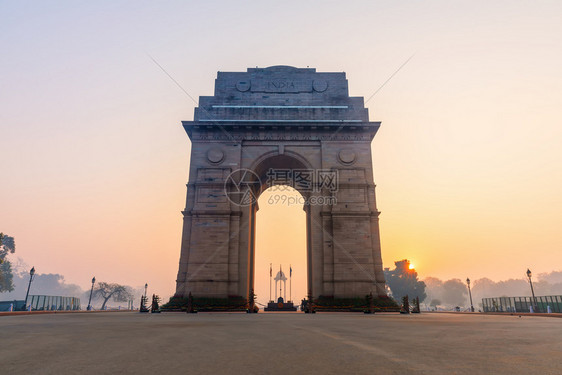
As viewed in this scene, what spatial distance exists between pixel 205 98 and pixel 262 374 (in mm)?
27923

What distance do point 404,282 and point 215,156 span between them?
64.9 metres

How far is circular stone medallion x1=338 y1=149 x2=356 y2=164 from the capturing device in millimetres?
27594

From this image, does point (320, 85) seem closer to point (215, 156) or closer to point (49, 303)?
point (215, 156)

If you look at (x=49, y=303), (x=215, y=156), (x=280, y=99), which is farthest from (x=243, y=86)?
(x=49, y=303)

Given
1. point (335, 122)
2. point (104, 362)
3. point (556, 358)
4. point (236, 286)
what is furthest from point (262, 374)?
point (335, 122)

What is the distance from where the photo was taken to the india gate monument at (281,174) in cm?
2497

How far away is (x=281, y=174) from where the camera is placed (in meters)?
31.6

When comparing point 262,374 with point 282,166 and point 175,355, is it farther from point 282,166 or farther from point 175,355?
point 282,166

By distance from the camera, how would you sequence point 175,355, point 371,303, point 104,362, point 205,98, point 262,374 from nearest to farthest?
point 262,374, point 104,362, point 175,355, point 371,303, point 205,98

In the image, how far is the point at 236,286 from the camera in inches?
974

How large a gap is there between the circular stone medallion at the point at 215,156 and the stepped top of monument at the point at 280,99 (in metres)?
2.28

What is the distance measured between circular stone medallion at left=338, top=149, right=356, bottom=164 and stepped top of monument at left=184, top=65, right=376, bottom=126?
2.47 meters

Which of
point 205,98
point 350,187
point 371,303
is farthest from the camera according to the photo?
point 205,98

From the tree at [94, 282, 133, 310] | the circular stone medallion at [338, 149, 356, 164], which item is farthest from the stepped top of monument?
the tree at [94, 282, 133, 310]
